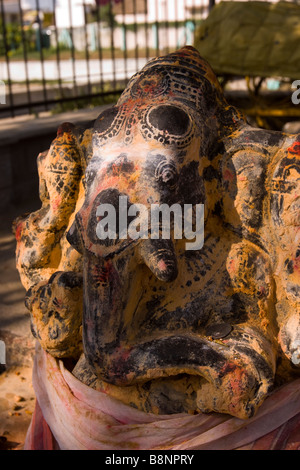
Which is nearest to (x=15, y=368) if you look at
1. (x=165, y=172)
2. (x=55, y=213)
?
Result: (x=55, y=213)

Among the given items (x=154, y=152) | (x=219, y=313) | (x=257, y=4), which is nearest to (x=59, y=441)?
(x=219, y=313)

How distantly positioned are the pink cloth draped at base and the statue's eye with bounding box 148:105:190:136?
0.75 metres

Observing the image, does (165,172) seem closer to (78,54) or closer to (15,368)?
(15,368)

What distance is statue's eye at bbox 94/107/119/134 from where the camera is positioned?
1660 millimetres

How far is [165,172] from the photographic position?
5.12 feet

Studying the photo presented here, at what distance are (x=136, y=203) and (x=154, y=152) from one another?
140 mm

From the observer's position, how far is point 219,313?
5.49 ft

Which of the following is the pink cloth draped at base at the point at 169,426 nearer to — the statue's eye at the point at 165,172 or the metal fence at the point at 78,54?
the statue's eye at the point at 165,172

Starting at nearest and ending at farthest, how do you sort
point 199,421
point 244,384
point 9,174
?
point 244,384 < point 199,421 < point 9,174

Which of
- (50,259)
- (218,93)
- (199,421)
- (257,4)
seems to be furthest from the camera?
(257,4)

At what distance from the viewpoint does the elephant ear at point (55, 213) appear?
1.83 meters

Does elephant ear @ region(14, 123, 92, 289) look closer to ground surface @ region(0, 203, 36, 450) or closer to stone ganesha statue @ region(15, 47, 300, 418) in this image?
stone ganesha statue @ region(15, 47, 300, 418)

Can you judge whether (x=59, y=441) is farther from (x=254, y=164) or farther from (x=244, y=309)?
(x=254, y=164)

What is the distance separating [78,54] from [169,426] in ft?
57.9
